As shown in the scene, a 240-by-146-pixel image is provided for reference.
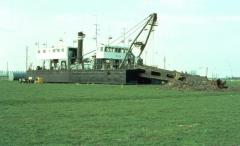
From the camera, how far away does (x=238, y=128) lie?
1212cm

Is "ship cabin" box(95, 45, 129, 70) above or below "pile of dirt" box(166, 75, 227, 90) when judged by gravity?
above

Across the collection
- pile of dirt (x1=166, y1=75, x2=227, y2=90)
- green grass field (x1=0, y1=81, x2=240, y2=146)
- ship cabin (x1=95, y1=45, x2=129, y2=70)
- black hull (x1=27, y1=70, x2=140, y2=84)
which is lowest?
green grass field (x1=0, y1=81, x2=240, y2=146)

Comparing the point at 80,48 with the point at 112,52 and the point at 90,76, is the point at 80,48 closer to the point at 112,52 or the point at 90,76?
the point at 112,52

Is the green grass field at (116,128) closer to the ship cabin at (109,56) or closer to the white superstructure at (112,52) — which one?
the ship cabin at (109,56)

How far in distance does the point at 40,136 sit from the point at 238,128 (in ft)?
15.6

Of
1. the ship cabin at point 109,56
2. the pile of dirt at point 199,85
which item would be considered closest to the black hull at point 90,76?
the ship cabin at point 109,56

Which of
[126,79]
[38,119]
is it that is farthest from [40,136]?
[126,79]

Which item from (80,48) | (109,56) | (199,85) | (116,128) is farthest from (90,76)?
(116,128)

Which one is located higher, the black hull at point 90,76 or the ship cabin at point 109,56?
the ship cabin at point 109,56

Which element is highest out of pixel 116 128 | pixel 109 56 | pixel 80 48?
pixel 80 48

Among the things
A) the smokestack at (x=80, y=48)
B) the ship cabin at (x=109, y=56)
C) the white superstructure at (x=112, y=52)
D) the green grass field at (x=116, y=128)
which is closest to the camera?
the green grass field at (x=116, y=128)

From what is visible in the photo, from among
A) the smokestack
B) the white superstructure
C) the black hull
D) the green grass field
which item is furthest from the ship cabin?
the green grass field

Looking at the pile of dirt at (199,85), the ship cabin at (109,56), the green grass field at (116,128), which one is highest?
the ship cabin at (109,56)

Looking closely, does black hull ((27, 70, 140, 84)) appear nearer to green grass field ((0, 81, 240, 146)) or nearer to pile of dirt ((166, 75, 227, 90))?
pile of dirt ((166, 75, 227, 90))
